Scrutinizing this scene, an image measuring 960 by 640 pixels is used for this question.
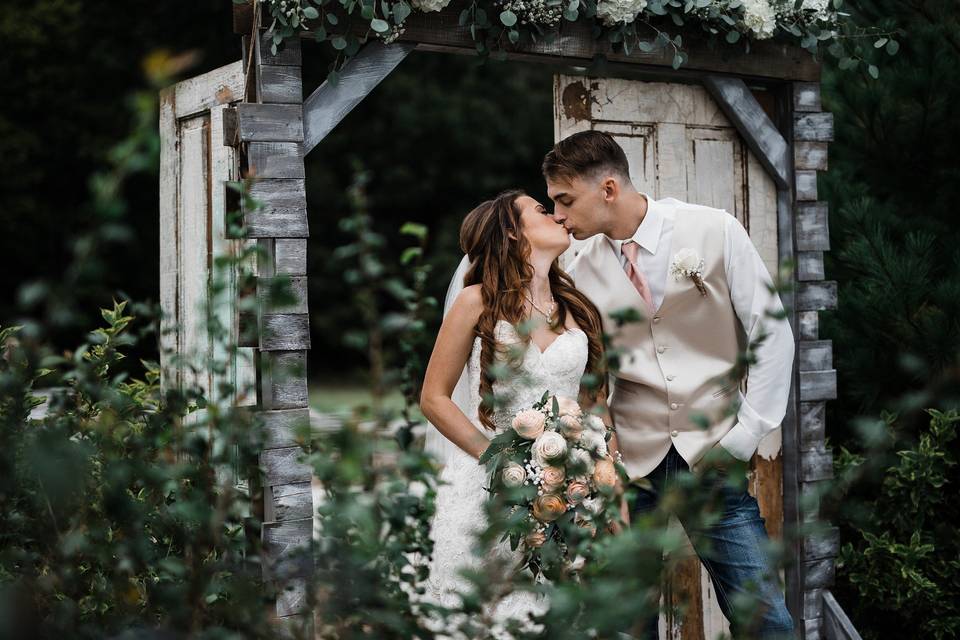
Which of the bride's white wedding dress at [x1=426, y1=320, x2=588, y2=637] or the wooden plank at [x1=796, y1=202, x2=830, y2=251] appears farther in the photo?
the wooden plank at [x1=796, y1=202, x2=830, y2=251]

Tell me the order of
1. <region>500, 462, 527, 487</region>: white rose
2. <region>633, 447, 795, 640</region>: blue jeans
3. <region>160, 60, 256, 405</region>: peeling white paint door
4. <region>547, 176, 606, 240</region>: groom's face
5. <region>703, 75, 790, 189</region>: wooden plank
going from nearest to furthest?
1. <region>500, 462, 527, 487</region>: white rose
2. <region>633, 447, 795, 640</region>: blue jeans
3. <region>547, 176, 606, 240</region>: groom's face
4. <region>160, 60, 256, 405</region>: peeling white paint door
5. <region>703, 75, 790, 189</region>: wooden plank

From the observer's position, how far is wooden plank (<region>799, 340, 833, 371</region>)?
14.2 ft

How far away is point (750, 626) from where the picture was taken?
145cm

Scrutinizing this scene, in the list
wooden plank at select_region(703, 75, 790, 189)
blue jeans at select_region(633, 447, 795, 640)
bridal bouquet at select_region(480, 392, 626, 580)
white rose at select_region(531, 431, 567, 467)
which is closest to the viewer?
bridal bouquet at select_region(480, 392, 626, 580)

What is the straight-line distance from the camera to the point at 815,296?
14.2ft

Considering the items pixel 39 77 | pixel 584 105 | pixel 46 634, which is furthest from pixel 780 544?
pixel 39 77

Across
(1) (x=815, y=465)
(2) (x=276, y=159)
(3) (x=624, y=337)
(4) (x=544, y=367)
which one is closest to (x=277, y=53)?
(2) (x=276, y=159)

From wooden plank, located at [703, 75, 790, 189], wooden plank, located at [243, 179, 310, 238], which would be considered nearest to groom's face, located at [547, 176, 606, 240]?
wooden plank, located at [243, 179, 310, 238]

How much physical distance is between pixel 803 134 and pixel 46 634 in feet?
12.7

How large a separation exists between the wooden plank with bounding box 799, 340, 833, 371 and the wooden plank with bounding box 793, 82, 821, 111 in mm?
1034

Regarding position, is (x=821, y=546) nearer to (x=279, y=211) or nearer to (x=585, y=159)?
(x=585, y=159)

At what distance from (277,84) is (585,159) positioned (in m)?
1.10

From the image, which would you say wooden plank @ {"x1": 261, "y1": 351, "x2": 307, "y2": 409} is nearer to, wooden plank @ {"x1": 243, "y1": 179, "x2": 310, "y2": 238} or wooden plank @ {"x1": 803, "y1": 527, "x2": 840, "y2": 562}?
wooden plank @ {"x1": 243, "y1": 179, "x2": 310, "y2": 238}

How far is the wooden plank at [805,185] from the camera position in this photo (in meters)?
4.32
